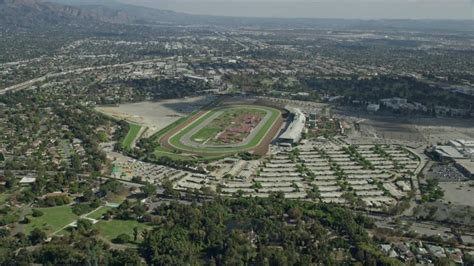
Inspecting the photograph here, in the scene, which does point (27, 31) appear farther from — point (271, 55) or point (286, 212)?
point (286, 212)

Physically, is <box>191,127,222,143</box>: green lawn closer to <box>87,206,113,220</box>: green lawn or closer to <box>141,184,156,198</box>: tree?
<box>141,184,156,198</box>: tree

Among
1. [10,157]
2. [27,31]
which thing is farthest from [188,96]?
[27,31]

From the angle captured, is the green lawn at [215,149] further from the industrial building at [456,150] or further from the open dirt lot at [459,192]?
the open dirt lot at [459,192]

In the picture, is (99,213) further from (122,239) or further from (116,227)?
(122,239)

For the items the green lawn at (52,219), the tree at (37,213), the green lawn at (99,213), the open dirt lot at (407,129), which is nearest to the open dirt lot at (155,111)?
the green lawn at (99,213)

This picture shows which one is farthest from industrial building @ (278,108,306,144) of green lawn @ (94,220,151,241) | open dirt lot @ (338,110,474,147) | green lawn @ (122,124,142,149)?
green lawn @ (94,220,151,241)

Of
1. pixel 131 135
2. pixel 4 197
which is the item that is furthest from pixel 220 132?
pixel 4 197

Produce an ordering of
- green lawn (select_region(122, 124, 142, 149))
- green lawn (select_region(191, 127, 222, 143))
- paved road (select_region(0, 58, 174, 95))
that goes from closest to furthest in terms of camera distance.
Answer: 1. green lawn (select_region(122, 124, 142, 149))
2. green lawn (select_region(191, 127, 222, 143))
3. paved road (select_region(0, 58, 174, 95))
